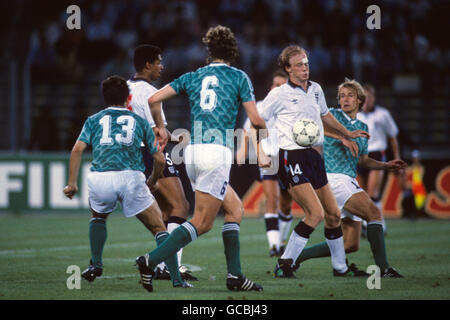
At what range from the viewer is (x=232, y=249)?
7.21 metres

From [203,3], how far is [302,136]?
1374cm

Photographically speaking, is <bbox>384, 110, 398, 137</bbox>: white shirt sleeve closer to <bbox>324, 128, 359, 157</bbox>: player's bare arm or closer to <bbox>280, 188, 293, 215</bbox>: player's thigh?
<bbox>280, 188, 293, 215</bbox>: player's thigh

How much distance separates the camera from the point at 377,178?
533 inches

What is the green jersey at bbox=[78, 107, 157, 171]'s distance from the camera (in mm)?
7543

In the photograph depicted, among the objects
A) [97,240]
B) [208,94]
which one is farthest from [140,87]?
[97,240]

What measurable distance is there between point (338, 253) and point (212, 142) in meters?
2.13

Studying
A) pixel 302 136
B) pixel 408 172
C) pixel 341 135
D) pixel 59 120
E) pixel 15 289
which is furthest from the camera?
pixel 59 120

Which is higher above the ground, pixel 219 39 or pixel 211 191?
pixel 219 39

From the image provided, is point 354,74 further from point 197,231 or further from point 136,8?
point 197,231

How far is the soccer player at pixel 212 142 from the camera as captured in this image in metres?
6.93

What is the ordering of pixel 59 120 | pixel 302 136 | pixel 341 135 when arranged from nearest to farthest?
pixel 302 136 < pixel 341 135 < pixel 59 120

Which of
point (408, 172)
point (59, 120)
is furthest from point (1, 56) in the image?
point (408, 172)

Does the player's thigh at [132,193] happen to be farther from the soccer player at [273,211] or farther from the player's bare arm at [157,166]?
the soccer player at [273,211]

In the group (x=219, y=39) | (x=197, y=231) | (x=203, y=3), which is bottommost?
(x=197, y=231)
